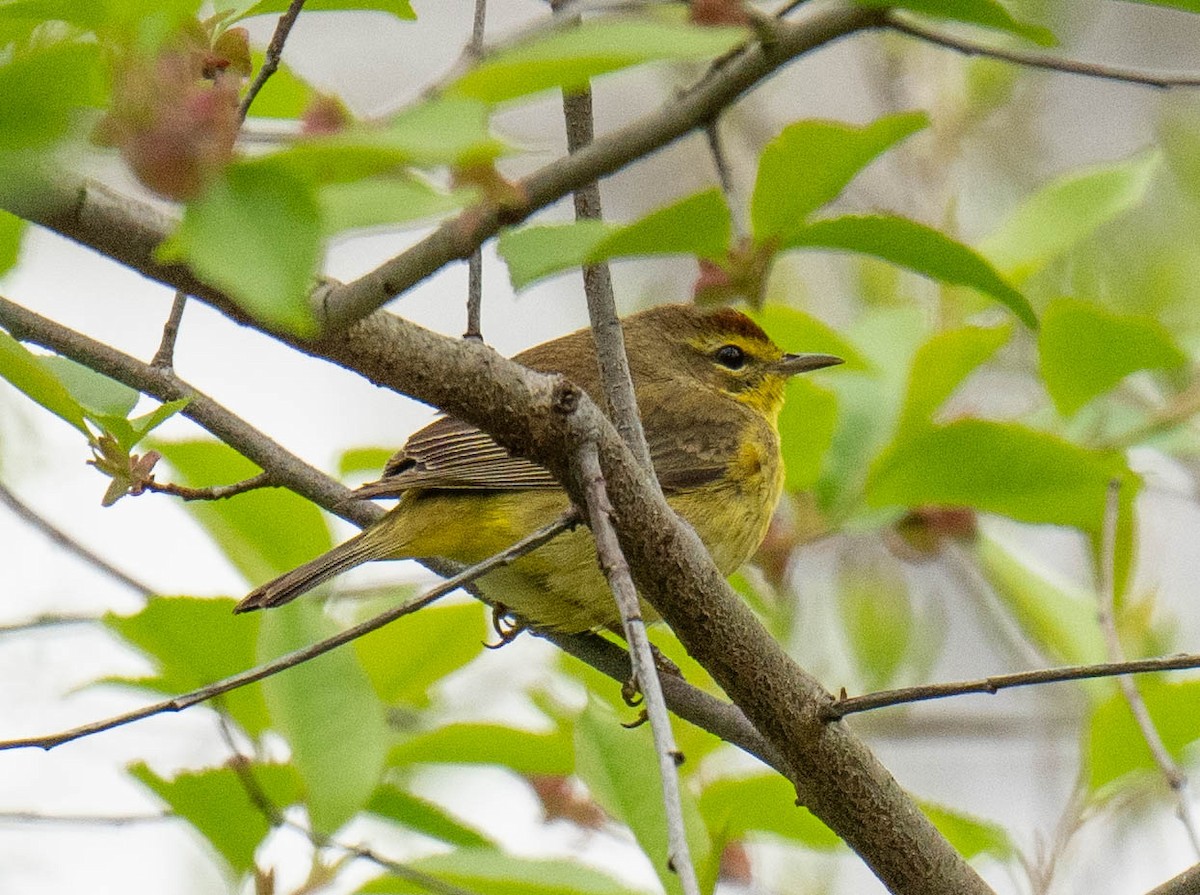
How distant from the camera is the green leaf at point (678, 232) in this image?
1.65 metres

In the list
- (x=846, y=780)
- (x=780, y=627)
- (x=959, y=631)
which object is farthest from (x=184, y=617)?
(x=959, y=631)

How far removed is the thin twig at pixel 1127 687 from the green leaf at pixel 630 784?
987mm

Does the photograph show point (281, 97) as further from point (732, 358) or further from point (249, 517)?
point (732, 358)

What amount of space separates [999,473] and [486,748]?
1378 mm

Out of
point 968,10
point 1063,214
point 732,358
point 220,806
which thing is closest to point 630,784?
point 220,806

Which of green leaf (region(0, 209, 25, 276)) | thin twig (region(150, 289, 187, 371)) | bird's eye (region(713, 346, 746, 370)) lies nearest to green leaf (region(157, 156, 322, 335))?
thin twig (region(150, 289, 187, 371))

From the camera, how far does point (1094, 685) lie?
→ 4.20m

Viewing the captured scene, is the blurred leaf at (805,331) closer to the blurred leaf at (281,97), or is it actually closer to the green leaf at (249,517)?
the green leaf at (249,517)

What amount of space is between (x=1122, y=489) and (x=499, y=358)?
2186 millimetres

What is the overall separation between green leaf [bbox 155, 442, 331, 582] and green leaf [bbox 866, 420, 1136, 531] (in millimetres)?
1426

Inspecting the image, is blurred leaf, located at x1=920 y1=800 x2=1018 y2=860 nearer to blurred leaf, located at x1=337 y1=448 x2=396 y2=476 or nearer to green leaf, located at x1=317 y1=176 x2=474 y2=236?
blurred leaf, located at x1=337 y1=448 x2=396 y2=476

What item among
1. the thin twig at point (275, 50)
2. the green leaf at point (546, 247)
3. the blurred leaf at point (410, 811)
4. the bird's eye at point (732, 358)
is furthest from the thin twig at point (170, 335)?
the bird's eye at point (732, 358)

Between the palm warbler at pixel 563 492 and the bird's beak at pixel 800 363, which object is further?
the bird's beak at pixel 800 363

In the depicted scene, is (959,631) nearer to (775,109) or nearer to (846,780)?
(775,109)
